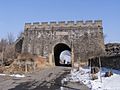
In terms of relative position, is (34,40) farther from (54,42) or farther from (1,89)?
(1,89)

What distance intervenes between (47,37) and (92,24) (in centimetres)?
779

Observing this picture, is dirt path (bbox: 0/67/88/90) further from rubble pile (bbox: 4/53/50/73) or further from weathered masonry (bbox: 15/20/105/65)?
weathered masonry (bbox: 15/20/105/65)

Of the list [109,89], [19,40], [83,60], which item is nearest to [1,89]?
[109,89]

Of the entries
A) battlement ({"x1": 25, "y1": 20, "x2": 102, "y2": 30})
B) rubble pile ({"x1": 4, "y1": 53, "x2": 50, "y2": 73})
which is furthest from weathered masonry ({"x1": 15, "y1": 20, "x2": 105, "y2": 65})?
rubble pile ({"x1": 4, "y1": 53, "x2": 50, "y2": 73})

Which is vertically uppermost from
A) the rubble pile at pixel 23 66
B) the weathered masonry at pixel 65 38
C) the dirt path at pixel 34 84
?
the weathered masonry at pixel 65 38

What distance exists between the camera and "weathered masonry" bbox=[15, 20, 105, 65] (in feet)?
152

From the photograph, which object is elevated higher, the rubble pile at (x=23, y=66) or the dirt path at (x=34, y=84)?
the rubble pile at (x=23, y=66)

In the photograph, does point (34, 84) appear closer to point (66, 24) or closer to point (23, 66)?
point (23, 66)

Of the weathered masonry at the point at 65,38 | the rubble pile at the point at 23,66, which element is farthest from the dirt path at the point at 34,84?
the weathered masonry at the point at 65,38

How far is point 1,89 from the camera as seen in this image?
18.9 meters

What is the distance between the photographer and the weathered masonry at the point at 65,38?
4628cm

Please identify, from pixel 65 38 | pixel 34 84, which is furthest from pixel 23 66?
pixel 34 84

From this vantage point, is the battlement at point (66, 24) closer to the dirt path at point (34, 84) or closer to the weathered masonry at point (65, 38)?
the weathered masonry at point (65, 38)

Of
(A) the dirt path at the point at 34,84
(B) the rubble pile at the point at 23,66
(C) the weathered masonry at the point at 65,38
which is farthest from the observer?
(C) the weathered masonry at the point at 65,38
